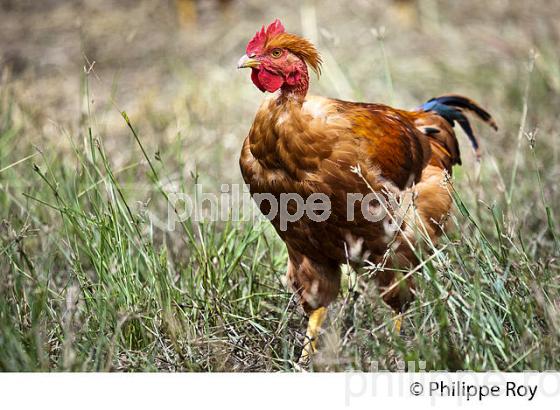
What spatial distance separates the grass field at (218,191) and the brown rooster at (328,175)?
121 mm

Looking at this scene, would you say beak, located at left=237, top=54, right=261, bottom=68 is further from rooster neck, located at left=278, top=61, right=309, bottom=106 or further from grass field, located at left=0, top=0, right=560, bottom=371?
grass field, located at left=0, top=0, right=560, bottom=371

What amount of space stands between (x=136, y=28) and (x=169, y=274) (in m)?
2.87

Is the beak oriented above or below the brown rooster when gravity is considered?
above

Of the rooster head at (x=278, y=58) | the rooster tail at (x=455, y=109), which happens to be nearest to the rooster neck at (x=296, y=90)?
the rooster head at (x=278, y=58)

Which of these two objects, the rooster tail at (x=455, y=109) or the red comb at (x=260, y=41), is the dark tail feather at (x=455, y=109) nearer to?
the rooster tail at (x=455, y=109)

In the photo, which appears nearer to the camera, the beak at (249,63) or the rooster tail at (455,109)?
the beak at (249,63)

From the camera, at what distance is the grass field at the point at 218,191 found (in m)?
1.90

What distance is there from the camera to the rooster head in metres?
1.93

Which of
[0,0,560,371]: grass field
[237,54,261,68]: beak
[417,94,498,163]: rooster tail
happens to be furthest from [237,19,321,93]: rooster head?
[417,94,498,163]: rooster tail

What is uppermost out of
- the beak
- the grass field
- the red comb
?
the red comb

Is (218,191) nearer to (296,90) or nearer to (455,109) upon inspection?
(455,109)

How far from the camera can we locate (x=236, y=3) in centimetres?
504
